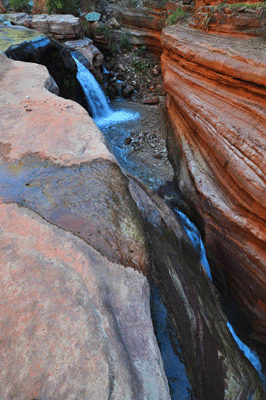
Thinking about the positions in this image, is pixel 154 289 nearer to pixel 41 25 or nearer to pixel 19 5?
pixel 41 25

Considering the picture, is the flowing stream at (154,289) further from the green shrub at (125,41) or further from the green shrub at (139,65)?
the green shrub at (125,41)

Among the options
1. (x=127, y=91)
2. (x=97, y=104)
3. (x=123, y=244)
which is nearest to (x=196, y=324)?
(x=123, y=244)

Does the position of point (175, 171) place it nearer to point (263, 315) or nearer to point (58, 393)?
point (263, 315)

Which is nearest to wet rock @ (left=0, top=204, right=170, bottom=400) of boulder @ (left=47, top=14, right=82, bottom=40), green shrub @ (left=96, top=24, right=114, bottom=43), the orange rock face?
the orange rock face

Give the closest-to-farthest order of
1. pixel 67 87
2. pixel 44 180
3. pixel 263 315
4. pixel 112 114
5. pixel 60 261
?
pixel 60 261
pixel 44 180
pixel 263 315
pixel 67 87
pixel 112 114

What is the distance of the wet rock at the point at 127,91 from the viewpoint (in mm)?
8570

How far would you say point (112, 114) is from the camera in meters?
7.67

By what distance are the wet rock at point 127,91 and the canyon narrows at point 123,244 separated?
4177 mm

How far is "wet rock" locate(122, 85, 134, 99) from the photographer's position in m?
8.57

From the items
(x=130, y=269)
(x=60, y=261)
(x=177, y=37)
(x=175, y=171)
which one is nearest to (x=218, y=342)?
(x=130, y=269)

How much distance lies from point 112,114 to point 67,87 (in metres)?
1.75

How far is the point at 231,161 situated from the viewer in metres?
3.15

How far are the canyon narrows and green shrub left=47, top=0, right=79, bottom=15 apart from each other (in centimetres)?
656

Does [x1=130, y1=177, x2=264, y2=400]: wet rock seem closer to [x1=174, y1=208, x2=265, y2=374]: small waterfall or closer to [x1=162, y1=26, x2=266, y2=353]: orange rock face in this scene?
[x1=174, y1=208, x2=265, y2=374]: small waterfall
